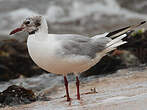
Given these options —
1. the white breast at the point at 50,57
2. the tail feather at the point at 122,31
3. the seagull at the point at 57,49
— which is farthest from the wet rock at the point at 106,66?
the white breast at the point at 50,57

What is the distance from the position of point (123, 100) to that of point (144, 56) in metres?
4.18

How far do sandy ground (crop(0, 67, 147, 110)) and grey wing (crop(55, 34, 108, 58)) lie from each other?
684mm

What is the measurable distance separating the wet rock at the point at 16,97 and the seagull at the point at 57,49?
860 mm

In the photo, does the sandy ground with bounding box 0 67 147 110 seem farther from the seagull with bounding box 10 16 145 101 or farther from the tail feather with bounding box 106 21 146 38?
the tail feather with bounding box 106 21 146 38

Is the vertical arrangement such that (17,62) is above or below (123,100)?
above

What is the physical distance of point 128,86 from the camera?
625cm

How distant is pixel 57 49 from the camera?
5488 millimetres

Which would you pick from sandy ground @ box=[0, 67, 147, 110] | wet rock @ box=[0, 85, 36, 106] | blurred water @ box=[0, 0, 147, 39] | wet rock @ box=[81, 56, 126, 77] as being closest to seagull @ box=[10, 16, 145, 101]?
sandy ground @ box=[0, 67, 147, 110]

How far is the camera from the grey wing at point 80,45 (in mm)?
5672

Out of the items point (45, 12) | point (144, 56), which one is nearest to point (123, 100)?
point (144, 56)

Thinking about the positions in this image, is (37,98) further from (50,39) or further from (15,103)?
(50,39)

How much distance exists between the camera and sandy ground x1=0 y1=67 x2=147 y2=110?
480 centimetres

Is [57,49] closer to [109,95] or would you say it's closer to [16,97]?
[109,95]

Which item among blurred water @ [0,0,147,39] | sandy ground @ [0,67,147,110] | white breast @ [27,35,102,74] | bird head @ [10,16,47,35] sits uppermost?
blurred water @ [0,0,147,39]
